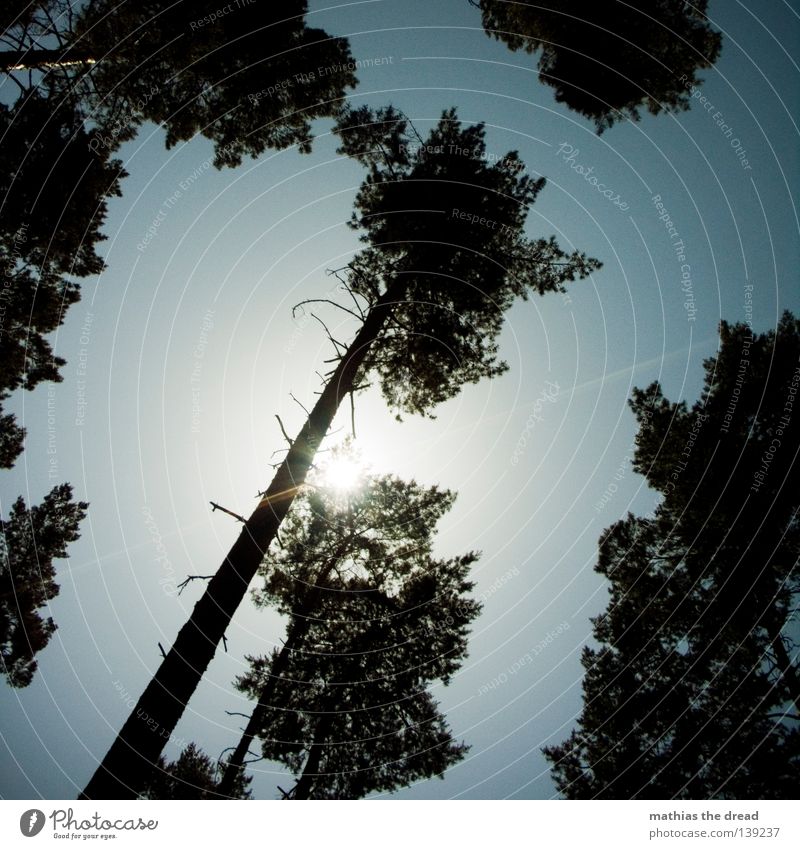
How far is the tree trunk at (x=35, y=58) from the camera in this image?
6520 mm

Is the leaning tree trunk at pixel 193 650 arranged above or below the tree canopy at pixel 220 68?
below

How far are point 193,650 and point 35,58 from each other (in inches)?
393
